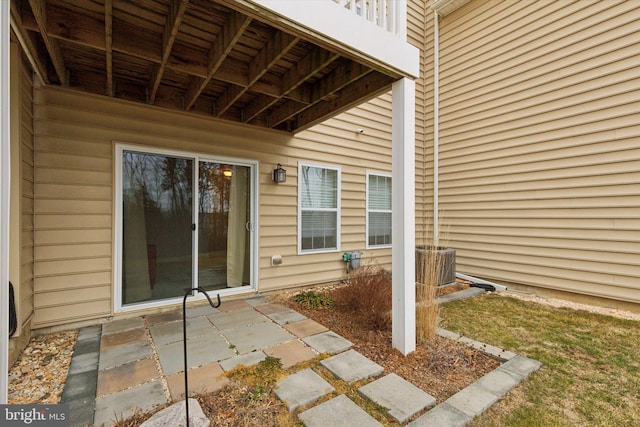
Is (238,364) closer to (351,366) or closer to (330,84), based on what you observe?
(351,366)

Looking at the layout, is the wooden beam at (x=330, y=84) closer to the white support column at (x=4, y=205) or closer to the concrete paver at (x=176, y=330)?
the white support column at (x=4, y=205)

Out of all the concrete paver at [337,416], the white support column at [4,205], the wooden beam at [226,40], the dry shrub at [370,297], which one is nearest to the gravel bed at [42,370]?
the white support column at [4,205]

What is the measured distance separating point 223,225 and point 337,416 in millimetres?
2967

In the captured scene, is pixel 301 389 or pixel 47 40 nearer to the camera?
pixel 301 389

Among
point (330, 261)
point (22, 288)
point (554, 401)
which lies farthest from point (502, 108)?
point (22, 288)

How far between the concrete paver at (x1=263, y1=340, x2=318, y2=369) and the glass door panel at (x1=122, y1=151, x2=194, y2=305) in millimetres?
1787

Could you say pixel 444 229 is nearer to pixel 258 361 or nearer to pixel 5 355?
pixel 258 361

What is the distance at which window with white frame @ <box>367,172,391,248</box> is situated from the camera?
5676 mm

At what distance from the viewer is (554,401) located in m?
1.95

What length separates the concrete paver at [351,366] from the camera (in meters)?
2.18

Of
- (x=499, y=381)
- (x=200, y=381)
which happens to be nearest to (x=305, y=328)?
(x=200, y=381)

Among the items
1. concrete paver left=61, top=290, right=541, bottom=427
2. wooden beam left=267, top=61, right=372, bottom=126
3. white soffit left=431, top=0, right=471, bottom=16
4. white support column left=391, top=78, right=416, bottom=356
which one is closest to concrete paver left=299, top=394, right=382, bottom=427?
concrete paver left=61, top=290, right=541, bottom=427

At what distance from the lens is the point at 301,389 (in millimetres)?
1995

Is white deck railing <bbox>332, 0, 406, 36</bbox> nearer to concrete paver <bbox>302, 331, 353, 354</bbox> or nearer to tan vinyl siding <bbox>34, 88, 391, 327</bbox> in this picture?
tan vinyl siding <bbox>34, 88, 391, 327</bbox>
